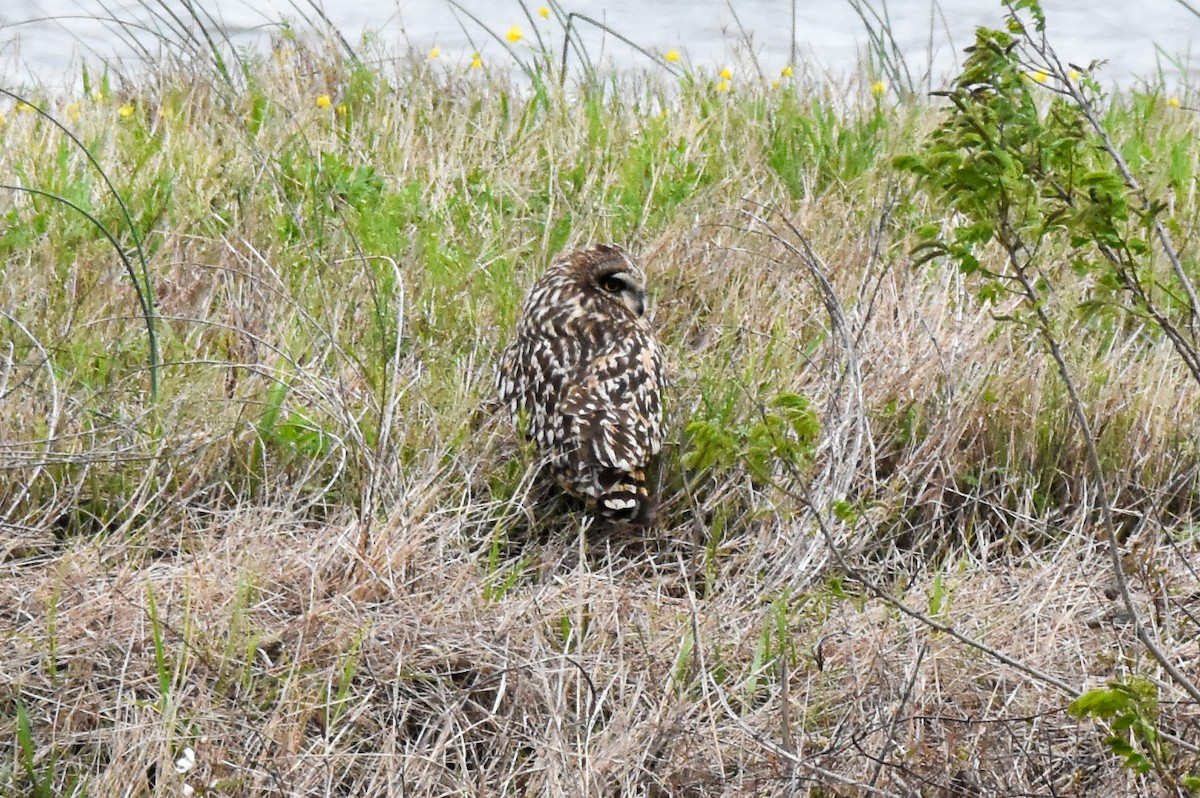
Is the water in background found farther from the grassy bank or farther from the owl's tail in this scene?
the owl's tail

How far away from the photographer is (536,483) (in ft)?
15.9

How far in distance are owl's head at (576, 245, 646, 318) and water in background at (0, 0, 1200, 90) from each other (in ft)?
12.0

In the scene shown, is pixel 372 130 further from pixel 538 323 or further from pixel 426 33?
pixel 426 33

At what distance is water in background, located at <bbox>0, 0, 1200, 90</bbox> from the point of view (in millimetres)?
9531

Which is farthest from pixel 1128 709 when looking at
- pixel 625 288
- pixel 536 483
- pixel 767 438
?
pixel 625 288

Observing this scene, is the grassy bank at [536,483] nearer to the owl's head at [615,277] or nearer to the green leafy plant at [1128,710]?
the green leafy plant at [1128,710]

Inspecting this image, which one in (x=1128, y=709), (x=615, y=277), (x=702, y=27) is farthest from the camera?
(x=702, y=27)

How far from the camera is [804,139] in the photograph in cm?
663

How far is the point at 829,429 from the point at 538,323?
41.4 inches

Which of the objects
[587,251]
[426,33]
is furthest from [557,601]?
[426,33]

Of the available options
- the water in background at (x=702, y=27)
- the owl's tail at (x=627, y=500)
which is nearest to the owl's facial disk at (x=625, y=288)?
the owl's tail at (x=627, y=500)

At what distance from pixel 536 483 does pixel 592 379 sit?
0.38 metres

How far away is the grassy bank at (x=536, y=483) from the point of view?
11.5ft

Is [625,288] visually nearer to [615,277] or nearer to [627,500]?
[615,277]
